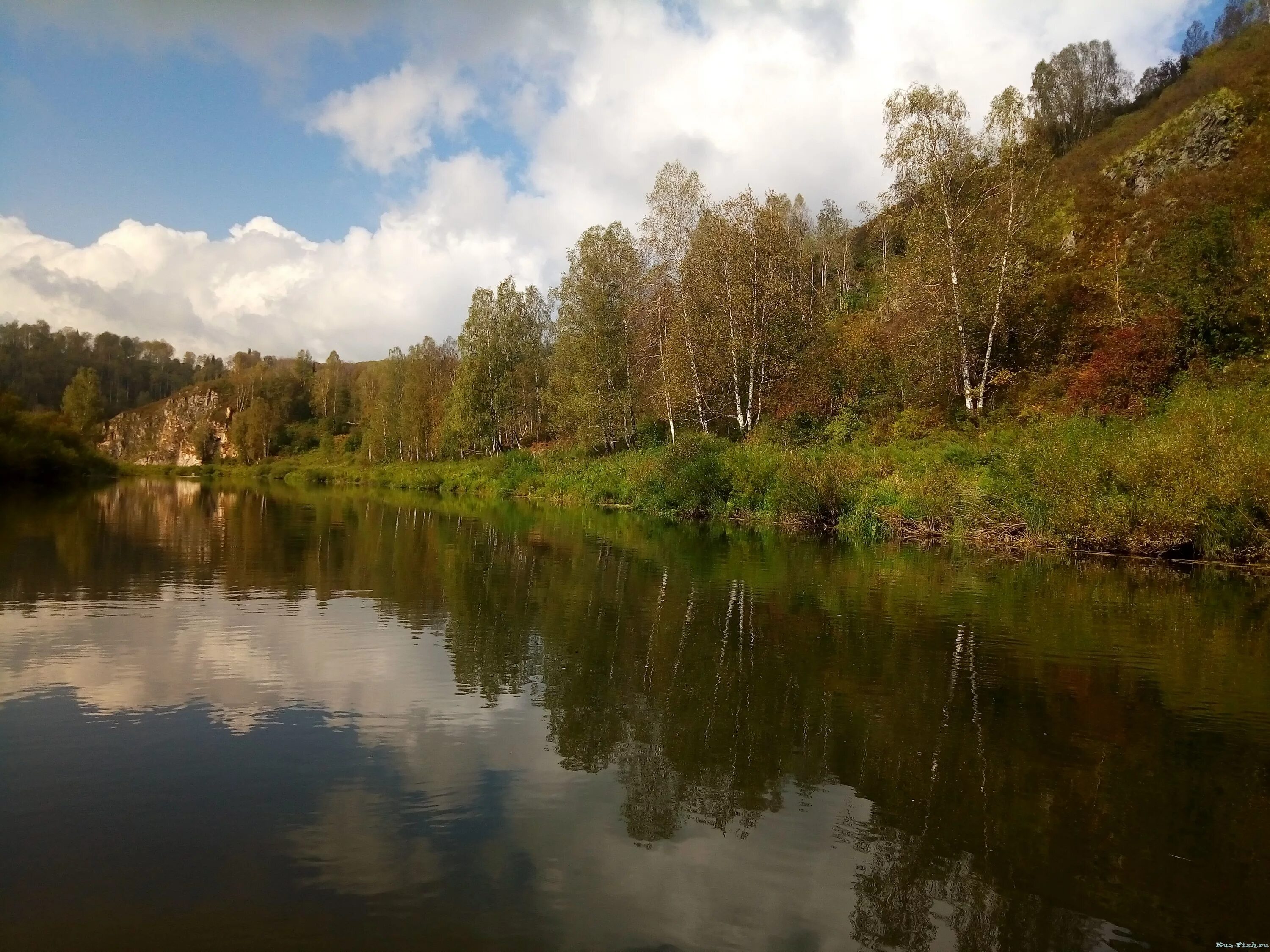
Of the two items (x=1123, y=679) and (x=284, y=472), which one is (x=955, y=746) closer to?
(x=1123, y=679)

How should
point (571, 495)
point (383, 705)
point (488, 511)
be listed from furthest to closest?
point (571, 495) → point (488, 511) → point (383, 705)

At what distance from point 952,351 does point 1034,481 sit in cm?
1089

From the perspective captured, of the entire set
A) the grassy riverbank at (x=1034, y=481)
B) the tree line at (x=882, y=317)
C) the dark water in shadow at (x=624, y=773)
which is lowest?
the dark water in shadow at (x=624, y=773)

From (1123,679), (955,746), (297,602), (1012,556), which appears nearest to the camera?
(955,746)

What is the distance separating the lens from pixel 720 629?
11102mm

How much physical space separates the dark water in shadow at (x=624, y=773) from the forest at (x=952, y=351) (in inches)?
291

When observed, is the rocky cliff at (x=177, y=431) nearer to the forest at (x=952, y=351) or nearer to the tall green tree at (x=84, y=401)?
the tall green tree at (x=84, y=401)

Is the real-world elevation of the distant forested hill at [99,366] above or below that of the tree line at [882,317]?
above

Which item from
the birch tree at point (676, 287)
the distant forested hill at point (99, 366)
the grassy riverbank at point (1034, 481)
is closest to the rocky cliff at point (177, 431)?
the distant forested hill at point (99, 366)

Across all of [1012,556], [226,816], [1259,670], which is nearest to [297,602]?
[226,816]

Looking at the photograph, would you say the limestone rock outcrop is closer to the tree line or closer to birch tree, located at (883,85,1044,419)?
the tree line

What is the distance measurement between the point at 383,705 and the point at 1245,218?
3377 cm

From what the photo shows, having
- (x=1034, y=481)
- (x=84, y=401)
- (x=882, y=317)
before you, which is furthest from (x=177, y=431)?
(x=1034, y=481)

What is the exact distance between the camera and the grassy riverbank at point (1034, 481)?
1697 centimetres
